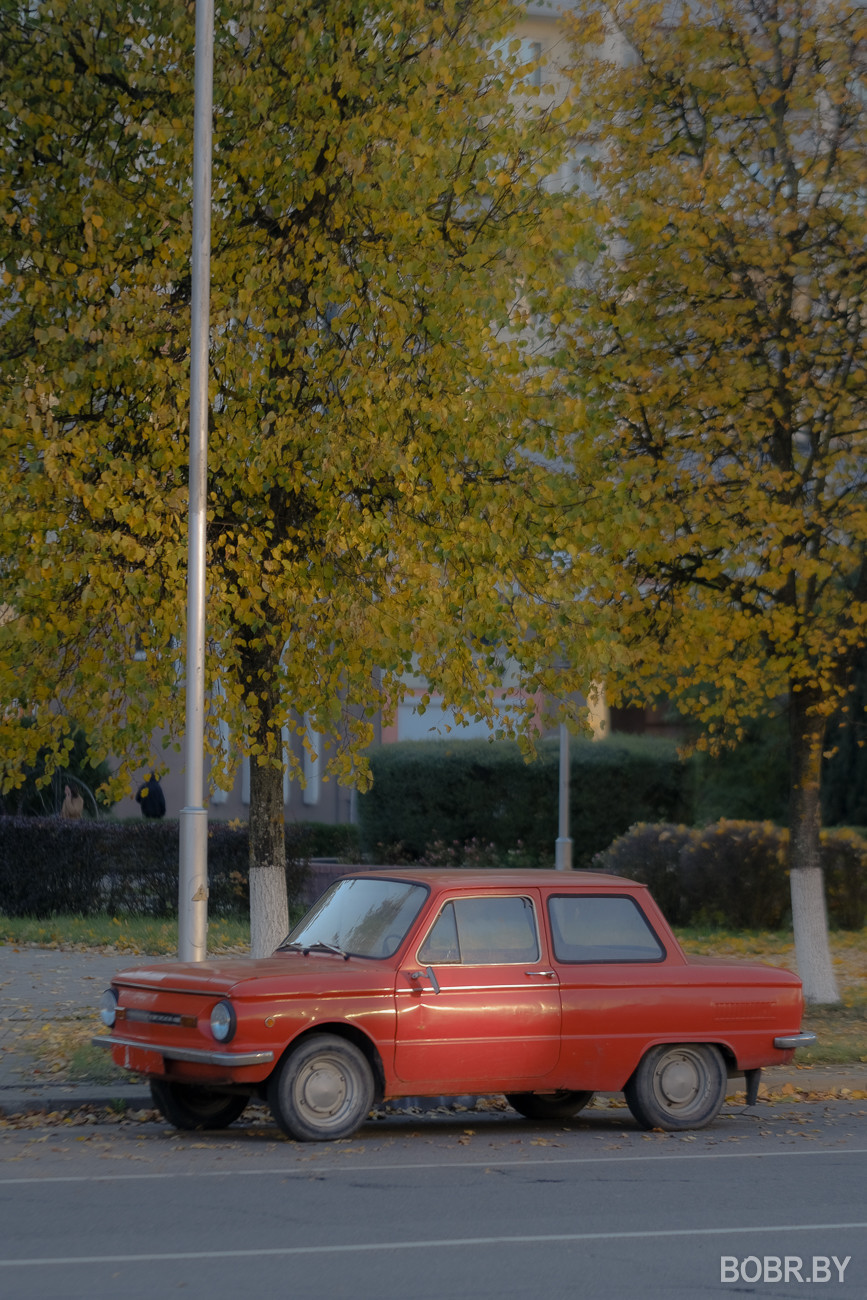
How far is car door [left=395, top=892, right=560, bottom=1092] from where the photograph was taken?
8.73 metres

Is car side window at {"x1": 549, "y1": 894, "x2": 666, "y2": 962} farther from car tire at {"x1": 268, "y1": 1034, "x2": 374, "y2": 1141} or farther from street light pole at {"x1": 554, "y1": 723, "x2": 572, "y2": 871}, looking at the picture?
street light pole at {"x1": 554, "y1": 723, "x2": 572, "y2": 871}

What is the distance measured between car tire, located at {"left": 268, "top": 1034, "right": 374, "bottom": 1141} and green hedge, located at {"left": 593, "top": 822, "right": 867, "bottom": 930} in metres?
14.9

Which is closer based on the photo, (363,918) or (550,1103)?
(363,918)

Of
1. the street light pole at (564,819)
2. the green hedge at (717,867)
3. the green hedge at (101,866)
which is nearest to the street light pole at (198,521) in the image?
the green hedge at (101,866)

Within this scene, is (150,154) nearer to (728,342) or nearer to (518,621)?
(518,621)

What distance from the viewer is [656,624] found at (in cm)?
1510

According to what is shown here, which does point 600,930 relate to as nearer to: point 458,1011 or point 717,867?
point 458,1011

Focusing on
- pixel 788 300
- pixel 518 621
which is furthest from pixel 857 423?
pixel 518 621

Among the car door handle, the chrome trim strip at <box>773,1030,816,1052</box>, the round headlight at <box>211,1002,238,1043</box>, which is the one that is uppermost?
the car door handle

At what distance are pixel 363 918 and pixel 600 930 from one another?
142 cm

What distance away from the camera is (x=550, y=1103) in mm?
10008

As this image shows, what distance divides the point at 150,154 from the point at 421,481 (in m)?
3.51

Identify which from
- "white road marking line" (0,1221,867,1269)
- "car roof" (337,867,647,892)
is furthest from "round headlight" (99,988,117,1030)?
"white road marking line" (0,1221,867,1269)

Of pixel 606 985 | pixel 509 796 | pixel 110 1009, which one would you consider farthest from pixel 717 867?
pixel 110 1009
